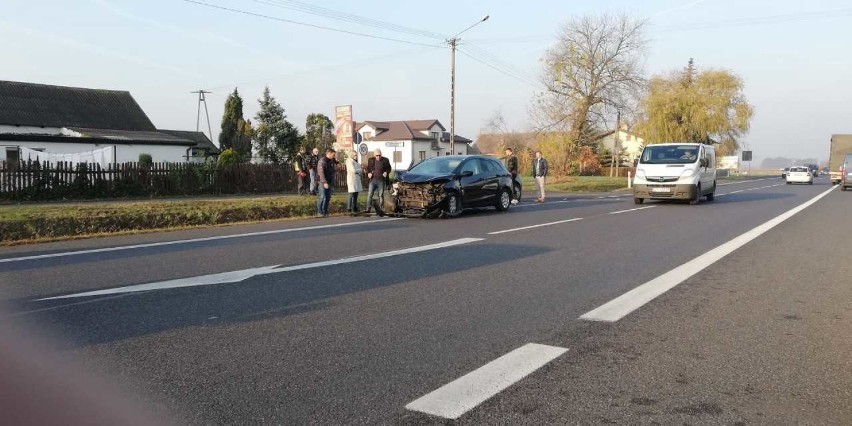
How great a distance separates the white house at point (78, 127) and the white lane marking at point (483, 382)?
29322mm

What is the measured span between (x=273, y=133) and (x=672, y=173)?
133 feet

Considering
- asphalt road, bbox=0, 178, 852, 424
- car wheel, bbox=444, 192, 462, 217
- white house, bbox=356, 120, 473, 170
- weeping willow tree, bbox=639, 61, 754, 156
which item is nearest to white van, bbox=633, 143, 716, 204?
car wheel, bbox=444, 192, 462, 217

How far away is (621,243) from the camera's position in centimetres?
1040

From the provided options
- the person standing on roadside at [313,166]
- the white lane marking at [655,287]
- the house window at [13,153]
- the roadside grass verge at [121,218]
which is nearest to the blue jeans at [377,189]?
the roadside grass verge at [121,218]

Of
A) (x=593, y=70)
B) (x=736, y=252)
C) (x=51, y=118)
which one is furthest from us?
(x=593, y=70)

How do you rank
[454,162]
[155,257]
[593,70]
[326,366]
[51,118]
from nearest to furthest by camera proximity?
[326,366]
[155,257]
[454,162]
[51,118]
[593,70]

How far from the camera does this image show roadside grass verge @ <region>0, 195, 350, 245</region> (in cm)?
1128

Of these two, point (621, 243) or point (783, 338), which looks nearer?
point (783, 338)

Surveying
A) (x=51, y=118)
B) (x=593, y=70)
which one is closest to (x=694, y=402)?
(x=51, y=118)

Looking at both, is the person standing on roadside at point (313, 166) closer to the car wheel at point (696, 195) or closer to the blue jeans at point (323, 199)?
the blue jeans at point (323, 199)

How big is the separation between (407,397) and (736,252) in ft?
25.4

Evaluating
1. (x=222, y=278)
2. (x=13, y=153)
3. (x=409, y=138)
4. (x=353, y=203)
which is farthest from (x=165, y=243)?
(x=409, y=138)

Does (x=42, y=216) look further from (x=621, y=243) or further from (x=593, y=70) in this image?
(x=593, y=70)

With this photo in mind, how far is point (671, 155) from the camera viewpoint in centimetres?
2041
